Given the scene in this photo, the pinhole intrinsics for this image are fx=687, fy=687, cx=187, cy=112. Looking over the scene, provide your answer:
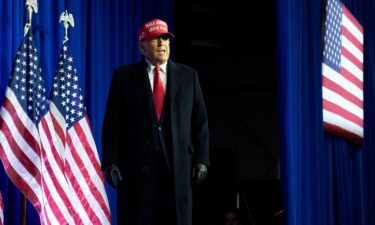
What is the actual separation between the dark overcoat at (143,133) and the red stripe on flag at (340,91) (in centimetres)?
218

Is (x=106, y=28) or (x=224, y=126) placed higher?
(x=106, y=28)

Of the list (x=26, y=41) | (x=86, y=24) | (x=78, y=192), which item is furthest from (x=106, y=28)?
(x=78, y=192)

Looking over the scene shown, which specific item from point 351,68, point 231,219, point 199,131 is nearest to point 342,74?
point 351,68

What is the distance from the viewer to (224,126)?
8.67 meters

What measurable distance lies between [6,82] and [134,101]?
1.11 meters

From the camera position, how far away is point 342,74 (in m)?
5.60

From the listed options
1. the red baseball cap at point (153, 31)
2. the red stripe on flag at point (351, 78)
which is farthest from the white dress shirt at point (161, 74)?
the red stripe on flag at point (351, 78)

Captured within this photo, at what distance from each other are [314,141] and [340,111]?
62 centimetres

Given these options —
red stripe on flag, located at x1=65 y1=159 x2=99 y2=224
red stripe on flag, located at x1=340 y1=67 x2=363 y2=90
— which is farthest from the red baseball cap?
red stripe on flag, located at x1=340 y1=67 x2=363 y2=90

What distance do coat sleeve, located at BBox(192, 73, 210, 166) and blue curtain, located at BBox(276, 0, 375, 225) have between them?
1101 mm

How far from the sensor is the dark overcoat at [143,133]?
10.1 feet

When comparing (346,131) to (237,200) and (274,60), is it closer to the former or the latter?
(237,200)

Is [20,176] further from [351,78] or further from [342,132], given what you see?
[351,78]

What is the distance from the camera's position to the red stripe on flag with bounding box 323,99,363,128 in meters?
5.23
